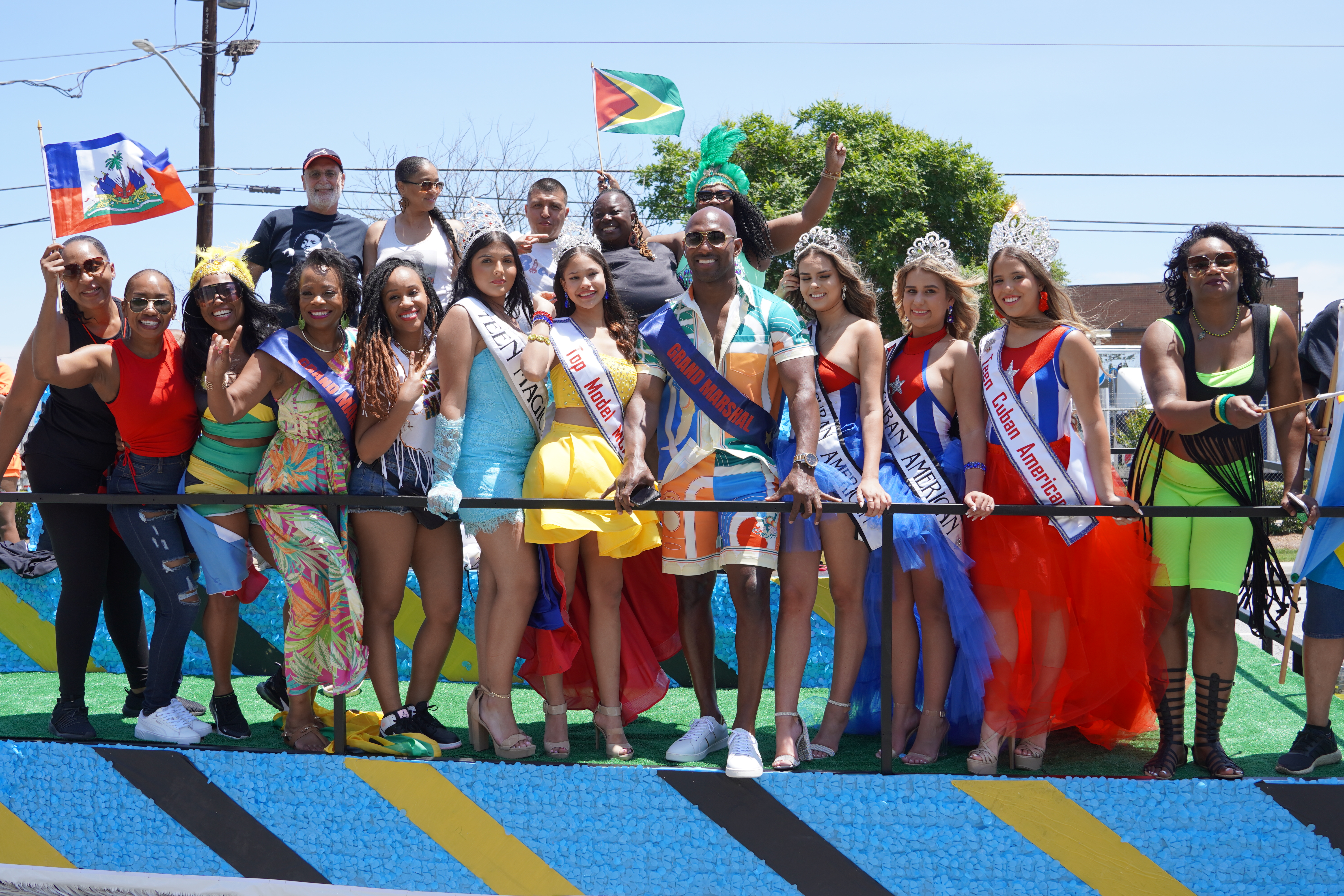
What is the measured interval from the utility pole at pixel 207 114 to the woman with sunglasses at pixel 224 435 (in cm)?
1218

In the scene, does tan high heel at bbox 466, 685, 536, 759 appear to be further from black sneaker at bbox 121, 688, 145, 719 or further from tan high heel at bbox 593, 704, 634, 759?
black sneaker at bbox 121, 688, 145, 719

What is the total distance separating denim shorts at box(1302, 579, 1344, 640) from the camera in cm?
321

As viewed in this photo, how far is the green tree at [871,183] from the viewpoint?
16344 millimetres

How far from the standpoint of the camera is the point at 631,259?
170 inches

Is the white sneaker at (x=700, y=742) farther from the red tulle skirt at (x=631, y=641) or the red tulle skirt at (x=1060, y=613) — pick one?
the red tulle skirt at (x=1060, y=613)

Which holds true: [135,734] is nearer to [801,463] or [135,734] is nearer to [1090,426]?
[801,463]

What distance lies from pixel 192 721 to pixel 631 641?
1.56 metres

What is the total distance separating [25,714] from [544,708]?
2.48 meters

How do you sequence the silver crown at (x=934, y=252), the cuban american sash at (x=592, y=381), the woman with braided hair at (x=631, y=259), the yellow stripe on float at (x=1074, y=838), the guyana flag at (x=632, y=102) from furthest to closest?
the guyana flag at (x=632, y=102)
the woman with braided hair at (x=631, y=259)
the silver crown at (x=934, y=252)
the cuban american sash at (x=592, y=381)
the yellow stripe on float at (x=1074, y=838)

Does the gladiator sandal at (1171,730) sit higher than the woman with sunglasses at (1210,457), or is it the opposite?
the woman with sunglasses at (1210,457)

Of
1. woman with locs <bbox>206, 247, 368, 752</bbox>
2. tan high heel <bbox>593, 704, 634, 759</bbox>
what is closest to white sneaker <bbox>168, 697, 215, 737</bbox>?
woman with locs <bbox>206, 247, 368, 752</bbox>

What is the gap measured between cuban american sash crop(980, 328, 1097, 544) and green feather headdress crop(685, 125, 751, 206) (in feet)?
4.42

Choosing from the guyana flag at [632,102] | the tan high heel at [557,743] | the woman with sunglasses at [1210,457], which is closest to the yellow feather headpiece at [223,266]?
the tan high heel at [557,743]

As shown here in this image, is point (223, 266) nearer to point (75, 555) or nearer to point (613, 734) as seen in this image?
point (75, 555)
